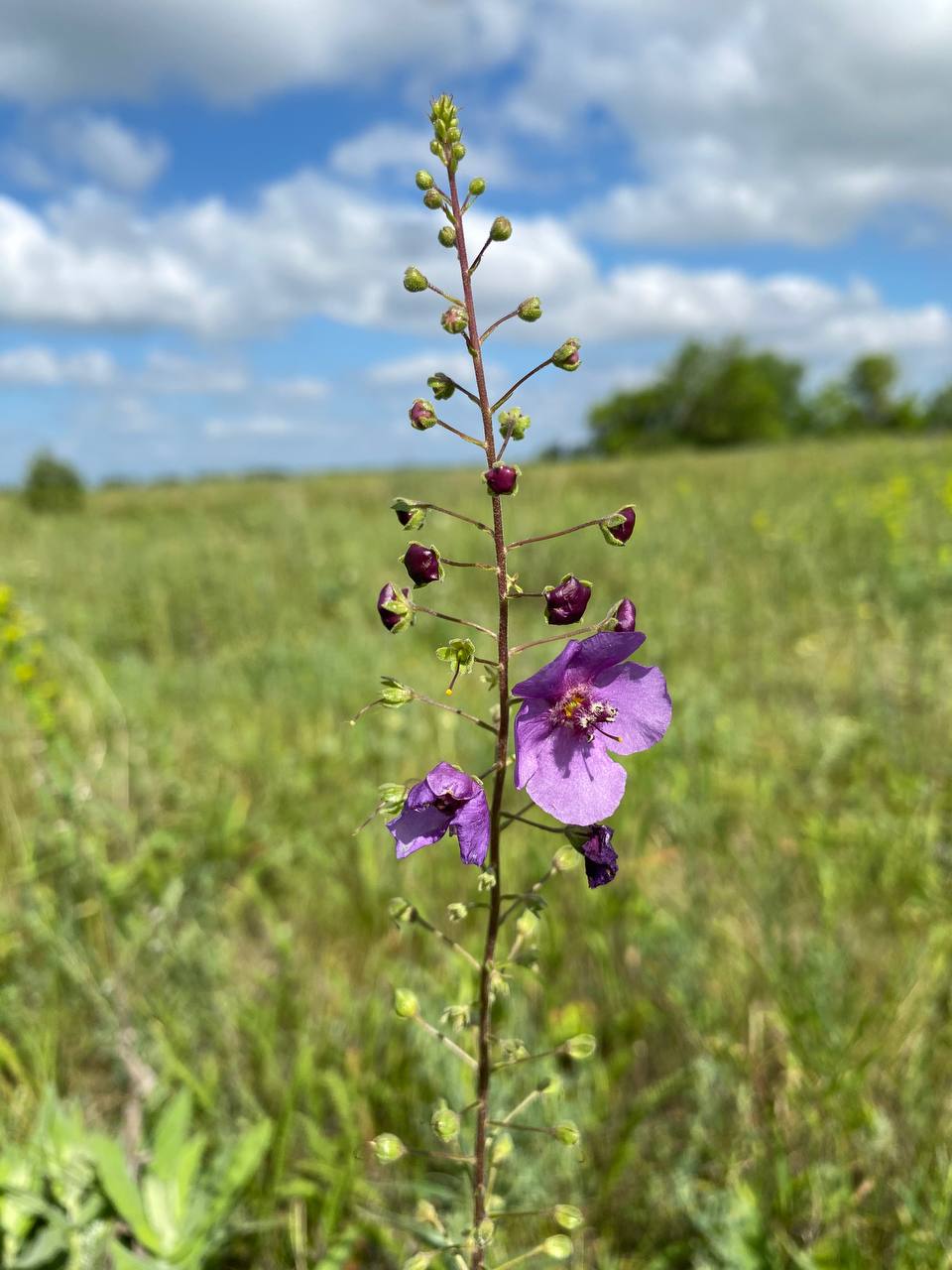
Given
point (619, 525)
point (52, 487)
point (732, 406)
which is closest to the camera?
point (619, 525)

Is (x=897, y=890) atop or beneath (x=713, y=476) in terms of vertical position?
beneath

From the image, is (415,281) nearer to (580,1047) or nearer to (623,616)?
(623,616)

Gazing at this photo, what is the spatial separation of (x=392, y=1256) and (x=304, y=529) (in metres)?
9.93

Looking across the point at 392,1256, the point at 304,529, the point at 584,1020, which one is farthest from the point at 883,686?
the point at 304,529

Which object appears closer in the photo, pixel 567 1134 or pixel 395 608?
pixel 395 608

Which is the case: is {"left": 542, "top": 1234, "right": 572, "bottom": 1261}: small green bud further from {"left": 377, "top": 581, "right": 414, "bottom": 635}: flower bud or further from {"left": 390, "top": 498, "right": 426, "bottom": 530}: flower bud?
{"left": 390, "top": 498, "right": 426, "bottom": 530}: flower bud

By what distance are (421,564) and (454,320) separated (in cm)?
34

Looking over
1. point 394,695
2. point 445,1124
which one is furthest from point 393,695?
point 445,1124

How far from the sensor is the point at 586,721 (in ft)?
4.68

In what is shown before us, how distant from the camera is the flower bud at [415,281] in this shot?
131 centimetres

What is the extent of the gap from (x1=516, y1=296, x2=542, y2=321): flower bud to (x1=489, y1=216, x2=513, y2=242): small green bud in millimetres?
95

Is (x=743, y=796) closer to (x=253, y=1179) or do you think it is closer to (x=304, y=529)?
(x=253, y=1179)

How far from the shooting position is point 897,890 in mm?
3070

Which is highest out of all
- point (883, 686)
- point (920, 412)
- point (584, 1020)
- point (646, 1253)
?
point (920, 412)
